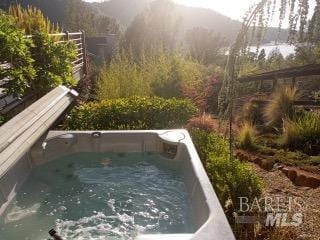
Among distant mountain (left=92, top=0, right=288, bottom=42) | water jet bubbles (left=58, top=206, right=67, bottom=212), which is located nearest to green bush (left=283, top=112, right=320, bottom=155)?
water jet bubbles (left=58, top=206, right=67, bottom=212)

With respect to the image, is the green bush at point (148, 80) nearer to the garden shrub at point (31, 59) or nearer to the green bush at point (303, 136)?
the garden shrub at point (31, 59)

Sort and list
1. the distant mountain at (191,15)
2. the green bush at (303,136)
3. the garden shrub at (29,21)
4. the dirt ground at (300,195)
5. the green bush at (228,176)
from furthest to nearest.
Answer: the distant mountain at (191,15) → the garden shrub at (29,21) → the green bush at (303,136) → the green bush at (228,176) → the dirt ground at (300,195)

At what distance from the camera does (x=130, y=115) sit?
5195mm

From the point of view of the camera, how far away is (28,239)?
8.79 feet

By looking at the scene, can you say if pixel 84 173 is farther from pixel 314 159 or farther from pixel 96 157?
pixel 314 159

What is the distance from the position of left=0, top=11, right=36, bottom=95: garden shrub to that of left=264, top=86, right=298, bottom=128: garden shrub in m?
4.03

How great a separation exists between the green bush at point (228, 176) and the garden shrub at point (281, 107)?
2190 mm

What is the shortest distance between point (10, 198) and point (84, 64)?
273 inches

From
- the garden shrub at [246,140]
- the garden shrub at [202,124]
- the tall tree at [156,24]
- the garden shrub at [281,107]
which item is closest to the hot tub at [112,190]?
the garden shrub at [202,124]

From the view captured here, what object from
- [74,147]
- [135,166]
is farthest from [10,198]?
[135,166]

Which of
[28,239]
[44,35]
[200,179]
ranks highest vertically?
[44,35]

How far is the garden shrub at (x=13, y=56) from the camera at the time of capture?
3.96m

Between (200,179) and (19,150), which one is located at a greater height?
(19,150)

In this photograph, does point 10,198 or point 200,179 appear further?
point 10,198
